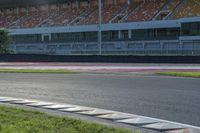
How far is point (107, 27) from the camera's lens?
63.3 m

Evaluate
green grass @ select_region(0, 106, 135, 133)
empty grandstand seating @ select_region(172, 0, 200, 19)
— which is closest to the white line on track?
green grass @ select_region(0, 106, 135, 133)

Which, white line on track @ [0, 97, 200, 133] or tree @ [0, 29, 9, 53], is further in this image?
tree @ [0, 29, 9, 53]

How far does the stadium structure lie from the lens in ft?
181

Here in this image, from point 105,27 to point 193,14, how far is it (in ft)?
41.9

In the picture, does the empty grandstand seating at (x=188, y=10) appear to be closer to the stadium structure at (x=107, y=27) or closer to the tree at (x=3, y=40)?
the stadium structure at (x=107, y=27)

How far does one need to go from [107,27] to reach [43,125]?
55071 mm

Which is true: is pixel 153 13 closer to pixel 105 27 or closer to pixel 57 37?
pixel 105 27

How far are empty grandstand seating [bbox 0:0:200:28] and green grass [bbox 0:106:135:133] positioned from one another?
4953 cm

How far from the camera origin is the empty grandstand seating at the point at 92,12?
6028 centimetres

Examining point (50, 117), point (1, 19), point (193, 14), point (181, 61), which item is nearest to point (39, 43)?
point (1, 19)

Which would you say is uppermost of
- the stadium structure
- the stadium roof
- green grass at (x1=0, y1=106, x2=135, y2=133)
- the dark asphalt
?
the stadium roof

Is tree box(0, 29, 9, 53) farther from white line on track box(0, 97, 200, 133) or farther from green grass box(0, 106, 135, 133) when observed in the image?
green grass box(0, 106, 135, 133)

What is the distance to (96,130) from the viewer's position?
329 inches

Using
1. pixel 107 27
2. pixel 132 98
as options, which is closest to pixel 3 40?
pixel 107 27
